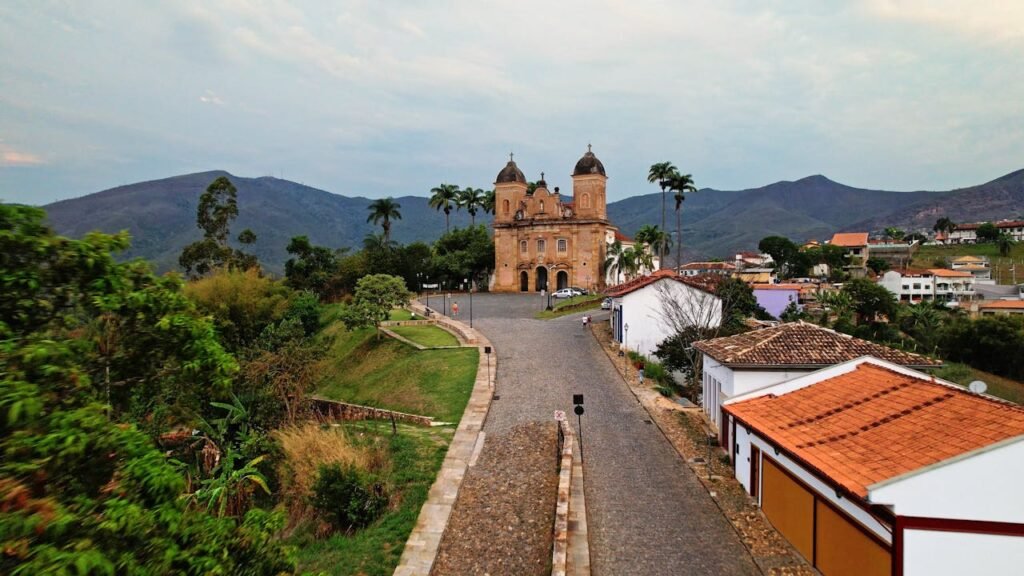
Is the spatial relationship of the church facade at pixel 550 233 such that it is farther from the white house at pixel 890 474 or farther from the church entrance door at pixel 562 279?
the white house at pixel 890 474

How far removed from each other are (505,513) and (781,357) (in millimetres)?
9340

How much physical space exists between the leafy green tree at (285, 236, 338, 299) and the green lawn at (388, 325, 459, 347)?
24735 millimetres

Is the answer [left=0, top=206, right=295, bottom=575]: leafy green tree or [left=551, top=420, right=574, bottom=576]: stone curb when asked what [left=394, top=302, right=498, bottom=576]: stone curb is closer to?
[left=551, top=420, right=574, bottom=576]: stone curb

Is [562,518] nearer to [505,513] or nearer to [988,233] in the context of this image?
[505,513]

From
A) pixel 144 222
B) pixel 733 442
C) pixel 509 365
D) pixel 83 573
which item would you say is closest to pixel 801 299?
pixel 509 365

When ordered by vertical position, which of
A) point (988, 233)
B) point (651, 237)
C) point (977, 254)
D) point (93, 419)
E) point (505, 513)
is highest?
point (988, 233)

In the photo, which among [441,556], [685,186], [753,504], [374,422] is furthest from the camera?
[685,186]

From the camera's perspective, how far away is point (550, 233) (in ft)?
205

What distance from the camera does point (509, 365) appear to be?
2734cm

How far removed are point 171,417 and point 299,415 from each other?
4.02 metres

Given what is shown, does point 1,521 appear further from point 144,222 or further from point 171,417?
point 144,222

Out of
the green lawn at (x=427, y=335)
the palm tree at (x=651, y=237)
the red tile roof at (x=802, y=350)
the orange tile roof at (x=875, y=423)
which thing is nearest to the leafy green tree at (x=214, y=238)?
the green lawn at (x=427, y=335)

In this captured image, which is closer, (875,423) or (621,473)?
(875,423)

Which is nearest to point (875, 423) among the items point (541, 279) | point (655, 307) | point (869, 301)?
point (655, 307)
